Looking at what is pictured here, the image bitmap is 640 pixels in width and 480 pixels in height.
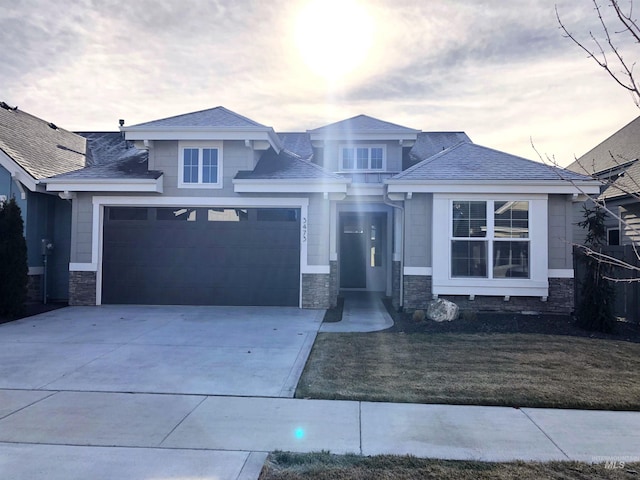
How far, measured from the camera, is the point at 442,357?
23.7ft

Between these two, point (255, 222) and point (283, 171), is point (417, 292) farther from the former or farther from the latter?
point (283, 171)

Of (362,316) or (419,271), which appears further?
(419,271)

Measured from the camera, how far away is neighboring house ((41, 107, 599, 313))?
11016 millimetres

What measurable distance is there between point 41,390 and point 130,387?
1.06m

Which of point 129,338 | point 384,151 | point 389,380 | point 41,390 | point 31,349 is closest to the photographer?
point 41,390

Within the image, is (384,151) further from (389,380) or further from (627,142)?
(389,380)

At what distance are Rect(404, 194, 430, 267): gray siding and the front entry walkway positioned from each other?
1574 mm

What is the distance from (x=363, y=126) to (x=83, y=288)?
10.3 m

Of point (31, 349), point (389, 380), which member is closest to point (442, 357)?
point (389, 380)

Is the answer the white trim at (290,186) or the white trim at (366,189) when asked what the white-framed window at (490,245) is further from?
the white trim at (290,186)

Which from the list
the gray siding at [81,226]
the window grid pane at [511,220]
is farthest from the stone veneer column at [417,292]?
the gray siding at [81,226]

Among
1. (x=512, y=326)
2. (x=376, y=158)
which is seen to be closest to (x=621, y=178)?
(x=376, y=158)

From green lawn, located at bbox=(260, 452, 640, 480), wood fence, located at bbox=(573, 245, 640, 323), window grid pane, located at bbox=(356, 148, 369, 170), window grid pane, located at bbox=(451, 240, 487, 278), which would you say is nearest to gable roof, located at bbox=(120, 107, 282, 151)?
window grid pane, located at bbox=(356, 148, 369, 170)

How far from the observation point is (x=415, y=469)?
366 cm
